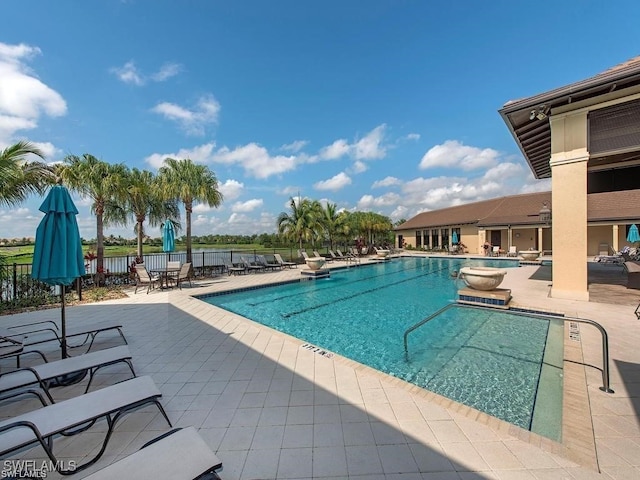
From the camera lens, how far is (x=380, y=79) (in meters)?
15.3

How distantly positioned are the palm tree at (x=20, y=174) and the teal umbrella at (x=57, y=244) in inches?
142

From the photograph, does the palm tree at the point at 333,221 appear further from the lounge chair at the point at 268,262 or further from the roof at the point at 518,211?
the roof at the point at 518,211

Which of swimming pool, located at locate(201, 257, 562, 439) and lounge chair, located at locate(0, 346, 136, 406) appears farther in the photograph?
swimming pool, located at locate(201, 257, 562, 439)

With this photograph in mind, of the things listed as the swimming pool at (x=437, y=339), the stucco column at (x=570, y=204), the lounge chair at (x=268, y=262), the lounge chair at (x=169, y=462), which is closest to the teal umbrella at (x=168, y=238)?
the swimming pool at (x=437, y=339)

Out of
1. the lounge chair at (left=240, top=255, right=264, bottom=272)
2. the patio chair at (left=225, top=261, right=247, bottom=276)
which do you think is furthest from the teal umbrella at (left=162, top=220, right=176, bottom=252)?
the lounge chair at (left=240, top=255, right=264, bottom=272)

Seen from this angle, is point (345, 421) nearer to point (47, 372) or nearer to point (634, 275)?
point (47, 372)

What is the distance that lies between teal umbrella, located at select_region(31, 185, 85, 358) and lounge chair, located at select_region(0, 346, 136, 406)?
0.76 meters

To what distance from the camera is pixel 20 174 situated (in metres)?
6.53

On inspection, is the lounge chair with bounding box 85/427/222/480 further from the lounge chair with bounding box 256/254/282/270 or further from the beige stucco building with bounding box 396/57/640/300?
the lounge chair with bounding box 256/254/282/270

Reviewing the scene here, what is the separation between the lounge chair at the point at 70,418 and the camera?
1.94 meters

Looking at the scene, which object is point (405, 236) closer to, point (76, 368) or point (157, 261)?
point (157, 261)

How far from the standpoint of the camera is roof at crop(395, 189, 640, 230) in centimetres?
1850

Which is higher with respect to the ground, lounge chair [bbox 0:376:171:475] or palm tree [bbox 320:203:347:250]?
palm tree [bbox 320:203:347:250]

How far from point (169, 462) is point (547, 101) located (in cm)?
955
